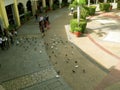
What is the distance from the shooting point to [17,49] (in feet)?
54.3

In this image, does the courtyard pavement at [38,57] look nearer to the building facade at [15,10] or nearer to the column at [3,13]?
the building facade at [15,10]

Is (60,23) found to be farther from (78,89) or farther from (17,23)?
(78,89)

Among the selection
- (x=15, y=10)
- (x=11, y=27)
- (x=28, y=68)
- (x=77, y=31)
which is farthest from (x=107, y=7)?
(x=28, y=68)

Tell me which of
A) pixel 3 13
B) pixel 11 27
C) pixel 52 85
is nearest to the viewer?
pixel 52 85

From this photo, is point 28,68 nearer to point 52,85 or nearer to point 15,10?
point 52,85

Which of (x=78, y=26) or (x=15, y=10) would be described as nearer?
(x=78, y=26)

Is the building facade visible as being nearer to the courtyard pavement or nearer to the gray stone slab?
the courtyard pavement

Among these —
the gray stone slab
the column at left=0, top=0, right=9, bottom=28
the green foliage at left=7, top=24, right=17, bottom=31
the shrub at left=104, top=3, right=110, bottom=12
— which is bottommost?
the gray stone slab

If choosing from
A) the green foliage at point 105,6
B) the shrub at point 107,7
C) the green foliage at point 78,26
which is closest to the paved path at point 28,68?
the green foliage at point 78,26

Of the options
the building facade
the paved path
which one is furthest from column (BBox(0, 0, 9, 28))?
the paved path

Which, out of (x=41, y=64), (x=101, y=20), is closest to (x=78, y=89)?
(x=41, y=64)

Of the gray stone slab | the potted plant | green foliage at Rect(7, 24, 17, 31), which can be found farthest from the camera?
green foliage at Rect(7, 24, 17, 31)

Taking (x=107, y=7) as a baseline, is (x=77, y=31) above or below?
below

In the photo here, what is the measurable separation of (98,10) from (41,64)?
63.4 ft
